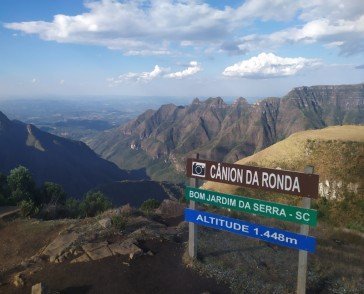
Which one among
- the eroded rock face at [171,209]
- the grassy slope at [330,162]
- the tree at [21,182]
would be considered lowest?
the grassy slope at [330,162]

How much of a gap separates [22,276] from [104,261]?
2879mm

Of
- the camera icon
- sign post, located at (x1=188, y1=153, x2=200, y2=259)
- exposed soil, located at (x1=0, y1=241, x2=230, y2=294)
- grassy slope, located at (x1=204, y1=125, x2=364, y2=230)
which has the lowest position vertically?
grassy slope, located at (x1=204, y1=125, x2=364, y2=230)

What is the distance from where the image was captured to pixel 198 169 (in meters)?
14.2

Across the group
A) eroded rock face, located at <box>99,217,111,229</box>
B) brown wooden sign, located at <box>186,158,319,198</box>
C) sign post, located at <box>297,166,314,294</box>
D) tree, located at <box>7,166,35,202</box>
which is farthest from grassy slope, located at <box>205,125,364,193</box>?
sign post, located at <box>297,166,314,294</box>

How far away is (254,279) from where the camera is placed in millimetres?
13234

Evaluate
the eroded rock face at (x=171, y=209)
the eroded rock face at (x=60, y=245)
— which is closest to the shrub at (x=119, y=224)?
the eroded rock face at (x=60, y=245)

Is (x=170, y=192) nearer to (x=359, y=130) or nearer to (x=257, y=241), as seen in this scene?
(x=359, y=130)

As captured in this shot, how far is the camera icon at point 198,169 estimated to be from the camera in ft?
46.3

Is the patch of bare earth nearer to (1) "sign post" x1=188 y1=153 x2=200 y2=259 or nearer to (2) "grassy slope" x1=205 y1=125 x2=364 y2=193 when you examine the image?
(1) "sign post" x1=188 y1=153 x2=200 y2=259

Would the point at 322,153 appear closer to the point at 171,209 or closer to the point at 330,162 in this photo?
the point at 330,162

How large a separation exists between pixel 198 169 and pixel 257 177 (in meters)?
2.50

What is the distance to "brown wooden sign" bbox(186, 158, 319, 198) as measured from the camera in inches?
454

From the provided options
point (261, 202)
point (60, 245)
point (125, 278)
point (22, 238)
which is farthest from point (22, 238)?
point (261, 202)

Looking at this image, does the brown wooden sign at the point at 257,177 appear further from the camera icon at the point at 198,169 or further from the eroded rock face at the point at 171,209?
the eroded rock face at the point at 171,209
